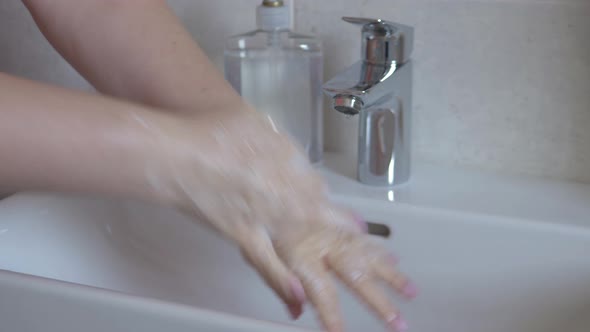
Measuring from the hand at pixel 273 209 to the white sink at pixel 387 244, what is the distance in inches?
4.8

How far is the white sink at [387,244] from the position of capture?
601 millimetres

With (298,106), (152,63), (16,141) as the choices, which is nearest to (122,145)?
(16,141)

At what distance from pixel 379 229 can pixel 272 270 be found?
0.21 m

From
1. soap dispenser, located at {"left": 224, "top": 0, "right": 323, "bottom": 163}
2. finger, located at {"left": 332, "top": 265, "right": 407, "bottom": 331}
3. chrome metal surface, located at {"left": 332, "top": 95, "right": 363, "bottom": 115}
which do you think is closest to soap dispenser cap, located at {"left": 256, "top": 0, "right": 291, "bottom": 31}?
soap dispenser, located at {"left": 224, "top": 0, "right": 323, "bottom": 163}

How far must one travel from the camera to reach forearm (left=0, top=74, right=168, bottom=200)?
1.33 ft

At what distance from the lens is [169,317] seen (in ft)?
1.43

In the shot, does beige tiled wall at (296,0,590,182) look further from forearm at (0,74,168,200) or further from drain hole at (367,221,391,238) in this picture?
forearm at (0,74,168,200)

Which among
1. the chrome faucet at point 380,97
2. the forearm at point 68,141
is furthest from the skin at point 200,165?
the chrome faucet at point 380,97

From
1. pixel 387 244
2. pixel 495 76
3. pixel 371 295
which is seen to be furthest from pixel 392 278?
pixel 495 76

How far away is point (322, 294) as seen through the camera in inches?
18.7

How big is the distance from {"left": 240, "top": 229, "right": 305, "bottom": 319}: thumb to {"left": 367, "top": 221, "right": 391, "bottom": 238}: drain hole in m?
0.19

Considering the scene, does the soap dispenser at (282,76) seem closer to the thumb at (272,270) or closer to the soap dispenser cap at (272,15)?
the soap dispenser cap at (272,15)

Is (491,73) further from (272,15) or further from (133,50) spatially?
(133,50)

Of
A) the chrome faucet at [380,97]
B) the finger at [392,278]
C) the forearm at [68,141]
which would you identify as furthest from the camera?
the chrome faucet at [380,97]
